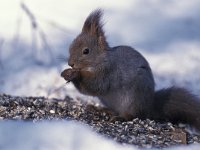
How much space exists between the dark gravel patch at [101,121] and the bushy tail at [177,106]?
0.65 ft

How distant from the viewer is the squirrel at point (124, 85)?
565cm

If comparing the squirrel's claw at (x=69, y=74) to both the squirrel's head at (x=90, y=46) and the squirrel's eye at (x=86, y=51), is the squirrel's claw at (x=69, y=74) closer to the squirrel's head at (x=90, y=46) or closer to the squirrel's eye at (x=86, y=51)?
the squirrel's head at (x=90, y=46)

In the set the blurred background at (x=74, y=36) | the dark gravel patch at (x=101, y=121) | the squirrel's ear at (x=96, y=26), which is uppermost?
the blurred background at (x=74, y=36)

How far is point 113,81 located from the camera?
5734 millimetres

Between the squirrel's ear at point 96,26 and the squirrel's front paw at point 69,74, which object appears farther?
the squirrel's ear at point 96,26

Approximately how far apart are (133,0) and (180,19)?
27.5 inches

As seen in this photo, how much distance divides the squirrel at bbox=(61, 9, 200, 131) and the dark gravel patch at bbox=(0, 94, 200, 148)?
0.55 ft

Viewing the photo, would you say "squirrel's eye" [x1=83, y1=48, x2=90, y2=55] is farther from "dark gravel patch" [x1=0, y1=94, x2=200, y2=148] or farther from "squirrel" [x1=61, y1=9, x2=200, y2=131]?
"dark gravel patch" [x1=0, y1=94, x2=200, y2=148]

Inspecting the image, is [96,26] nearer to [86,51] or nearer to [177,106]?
[86,51]

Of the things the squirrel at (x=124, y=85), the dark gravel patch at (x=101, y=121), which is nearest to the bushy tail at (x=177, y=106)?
the squirrel at (x=124, y=85)

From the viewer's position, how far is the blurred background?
821 cm

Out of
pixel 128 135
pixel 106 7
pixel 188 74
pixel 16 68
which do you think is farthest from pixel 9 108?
pixel 106 7

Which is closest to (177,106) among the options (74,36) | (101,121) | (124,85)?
(124,85)

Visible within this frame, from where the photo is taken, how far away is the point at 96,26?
19.4 feet
